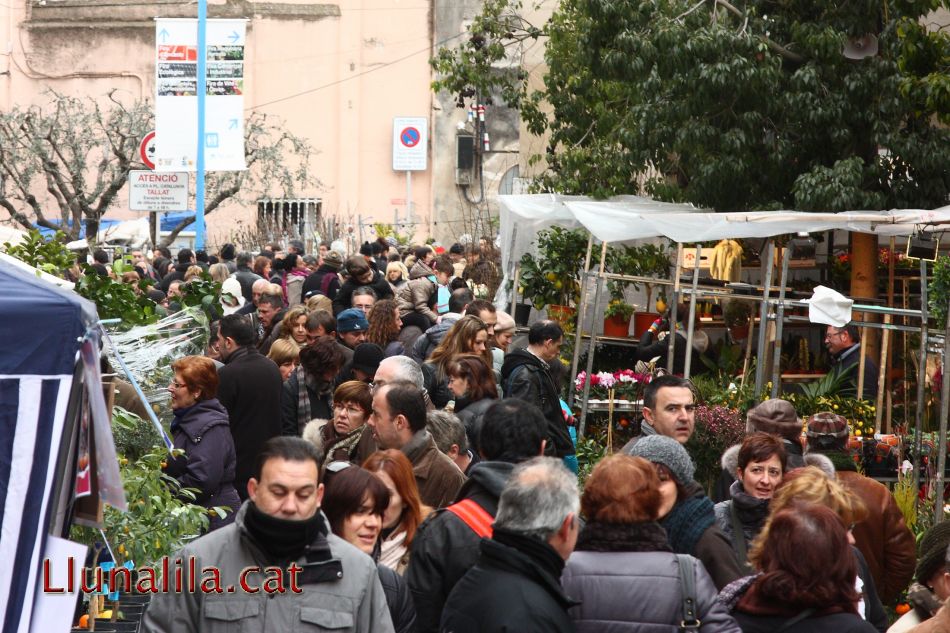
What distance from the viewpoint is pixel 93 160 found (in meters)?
37.8

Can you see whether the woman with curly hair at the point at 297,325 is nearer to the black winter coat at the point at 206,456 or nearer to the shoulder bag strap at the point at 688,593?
the black winter coat at the point at 206,456

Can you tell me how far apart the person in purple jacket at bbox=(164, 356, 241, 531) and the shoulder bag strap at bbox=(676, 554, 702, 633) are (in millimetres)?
3471

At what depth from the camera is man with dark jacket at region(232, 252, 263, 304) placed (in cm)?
1552

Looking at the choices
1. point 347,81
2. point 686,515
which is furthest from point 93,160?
point 686,515

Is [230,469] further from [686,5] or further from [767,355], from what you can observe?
[686,5]

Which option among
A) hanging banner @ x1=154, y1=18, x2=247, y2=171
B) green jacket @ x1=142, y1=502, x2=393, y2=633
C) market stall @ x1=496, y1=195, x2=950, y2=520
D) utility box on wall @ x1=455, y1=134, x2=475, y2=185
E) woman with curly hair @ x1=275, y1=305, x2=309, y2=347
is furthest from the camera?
utility box on wall @ x1=455, y1=134, x2=475, y2=185

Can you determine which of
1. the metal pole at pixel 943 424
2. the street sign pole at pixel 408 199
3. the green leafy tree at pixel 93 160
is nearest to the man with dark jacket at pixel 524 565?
the metal pole at pixel 943 424

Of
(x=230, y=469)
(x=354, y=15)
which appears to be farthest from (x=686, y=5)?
(x=354, y=15)

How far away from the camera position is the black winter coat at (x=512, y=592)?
3.91 metres

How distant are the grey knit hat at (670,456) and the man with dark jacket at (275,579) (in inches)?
57.5

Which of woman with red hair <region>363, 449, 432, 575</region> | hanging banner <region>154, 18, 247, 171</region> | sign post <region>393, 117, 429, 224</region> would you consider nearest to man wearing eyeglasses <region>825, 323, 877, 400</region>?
woman with red hair <region>363, 449, 432, 575</region>

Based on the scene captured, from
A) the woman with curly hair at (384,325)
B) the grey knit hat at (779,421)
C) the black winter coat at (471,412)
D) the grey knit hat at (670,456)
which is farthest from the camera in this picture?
the woman with curly hair at (384,325)

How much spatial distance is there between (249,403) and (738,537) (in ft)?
12.2

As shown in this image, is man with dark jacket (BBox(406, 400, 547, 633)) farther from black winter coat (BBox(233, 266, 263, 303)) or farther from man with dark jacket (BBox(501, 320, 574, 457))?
black winter coat (BBox(233, 266, 263, 303))
